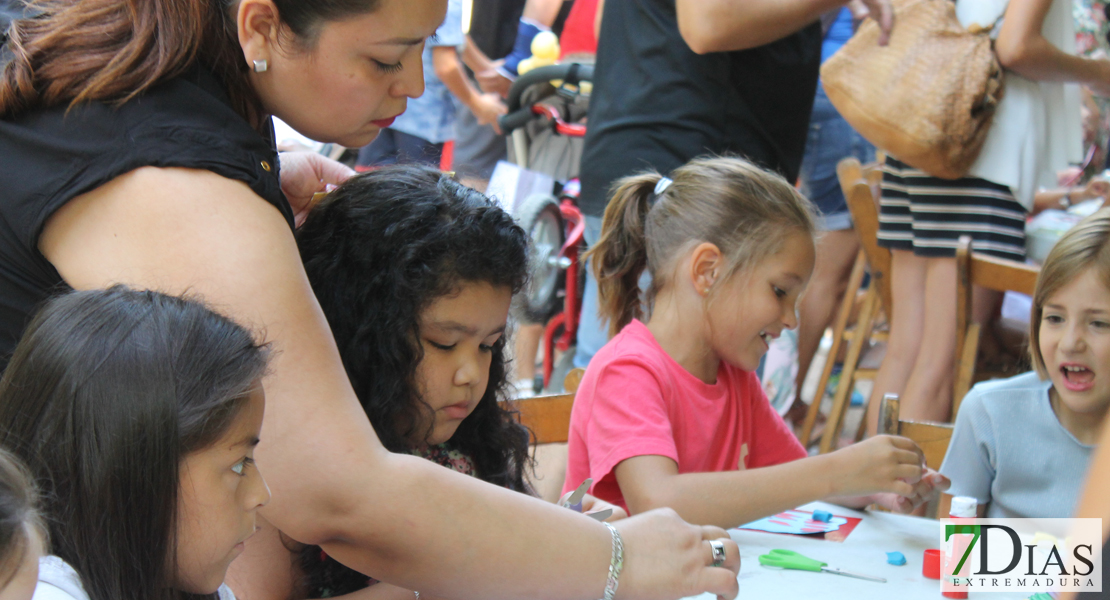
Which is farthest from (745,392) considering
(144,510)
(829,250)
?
(829,250)

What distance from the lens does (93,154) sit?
0.87 m

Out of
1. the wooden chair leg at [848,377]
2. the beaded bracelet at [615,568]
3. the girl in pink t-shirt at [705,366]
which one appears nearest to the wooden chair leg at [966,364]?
the wooden chair leg at [848,377]

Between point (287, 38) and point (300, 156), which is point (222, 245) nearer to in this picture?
point (287, 38)

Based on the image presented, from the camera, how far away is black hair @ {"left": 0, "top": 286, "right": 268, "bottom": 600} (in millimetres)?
741

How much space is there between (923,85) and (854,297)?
5.12 ft

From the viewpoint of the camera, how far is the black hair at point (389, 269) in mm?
1263

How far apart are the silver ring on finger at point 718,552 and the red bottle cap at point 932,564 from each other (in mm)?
382

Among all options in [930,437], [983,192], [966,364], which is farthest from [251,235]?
[966,364]

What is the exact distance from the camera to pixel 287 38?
1000 mm

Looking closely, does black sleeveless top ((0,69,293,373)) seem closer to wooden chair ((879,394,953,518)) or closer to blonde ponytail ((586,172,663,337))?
blonde ponytail ((586,172,663,337))

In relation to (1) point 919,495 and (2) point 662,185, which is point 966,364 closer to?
(1) point 919,495

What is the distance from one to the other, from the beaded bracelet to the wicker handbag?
1760 mm

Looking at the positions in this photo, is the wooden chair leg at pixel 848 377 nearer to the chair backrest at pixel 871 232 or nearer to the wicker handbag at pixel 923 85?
the chair backrest at pixel 871 232

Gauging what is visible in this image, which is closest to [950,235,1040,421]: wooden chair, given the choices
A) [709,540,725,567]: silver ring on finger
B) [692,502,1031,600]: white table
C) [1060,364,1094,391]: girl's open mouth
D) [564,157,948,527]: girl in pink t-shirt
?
[1060,364,1094,391]: girl's open mouth
